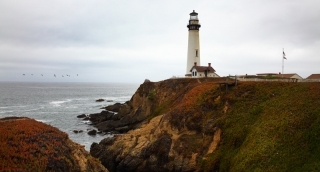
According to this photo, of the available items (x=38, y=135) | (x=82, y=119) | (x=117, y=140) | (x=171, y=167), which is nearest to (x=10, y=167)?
(x=38, y=135)

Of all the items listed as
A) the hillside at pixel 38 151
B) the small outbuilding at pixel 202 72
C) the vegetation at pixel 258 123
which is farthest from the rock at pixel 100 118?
the hillside at pixel 38 151

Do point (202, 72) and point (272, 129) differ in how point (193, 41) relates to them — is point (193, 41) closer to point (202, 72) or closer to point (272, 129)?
point (202, 72)

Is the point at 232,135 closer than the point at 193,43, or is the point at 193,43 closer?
the point at 232,135

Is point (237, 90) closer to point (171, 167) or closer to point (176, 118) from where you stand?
point (176, 118)

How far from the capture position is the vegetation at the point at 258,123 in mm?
24094

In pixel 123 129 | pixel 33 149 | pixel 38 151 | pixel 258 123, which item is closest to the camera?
pixel 33 149

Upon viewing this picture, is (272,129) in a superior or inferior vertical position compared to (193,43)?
inferior

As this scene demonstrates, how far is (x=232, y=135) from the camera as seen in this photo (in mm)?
29953

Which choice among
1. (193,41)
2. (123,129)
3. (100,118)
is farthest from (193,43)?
(100,118)

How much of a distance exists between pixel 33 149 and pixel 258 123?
22.4 m

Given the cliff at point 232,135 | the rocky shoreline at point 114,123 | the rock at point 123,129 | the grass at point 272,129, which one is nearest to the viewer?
the grass at point 272,129

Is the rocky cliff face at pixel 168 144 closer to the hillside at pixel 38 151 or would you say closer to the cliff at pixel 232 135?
the cliff at pixel 232 135

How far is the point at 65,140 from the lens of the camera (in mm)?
22297

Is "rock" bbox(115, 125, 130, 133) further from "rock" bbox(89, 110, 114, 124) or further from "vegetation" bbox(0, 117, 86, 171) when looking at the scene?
"vegetation" bbox(0, 117, 86, 171)
